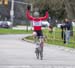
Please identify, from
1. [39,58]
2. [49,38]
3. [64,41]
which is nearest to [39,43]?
[39,58]

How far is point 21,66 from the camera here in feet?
50.9

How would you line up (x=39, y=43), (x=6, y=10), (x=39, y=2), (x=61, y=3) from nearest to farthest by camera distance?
(x=39, y=43) → (x=61, y=3) → (x=39, y=2) → (x=6, y=10)

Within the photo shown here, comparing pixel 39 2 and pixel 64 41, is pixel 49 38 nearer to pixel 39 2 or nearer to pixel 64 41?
pixel 64 41

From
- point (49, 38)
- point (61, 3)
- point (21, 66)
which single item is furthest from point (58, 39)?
point (21, 66)

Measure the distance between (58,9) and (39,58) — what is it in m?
26.4

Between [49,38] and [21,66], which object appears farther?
[49,38]

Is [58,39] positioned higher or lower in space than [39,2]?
lower

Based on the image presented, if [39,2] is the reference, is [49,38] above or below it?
below

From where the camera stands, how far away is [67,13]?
43562 mm

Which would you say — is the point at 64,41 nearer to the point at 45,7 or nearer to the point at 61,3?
the point at 61,3

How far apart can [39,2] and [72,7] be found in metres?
4.48

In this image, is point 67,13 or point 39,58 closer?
point 39,58

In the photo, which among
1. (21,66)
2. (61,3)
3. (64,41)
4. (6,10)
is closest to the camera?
(21,66)

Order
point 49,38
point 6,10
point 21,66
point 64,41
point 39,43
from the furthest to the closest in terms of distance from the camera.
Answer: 1. point 6,10
2. point 49,38
3. point 64,41
4. point 39,43
5. point 21,66
